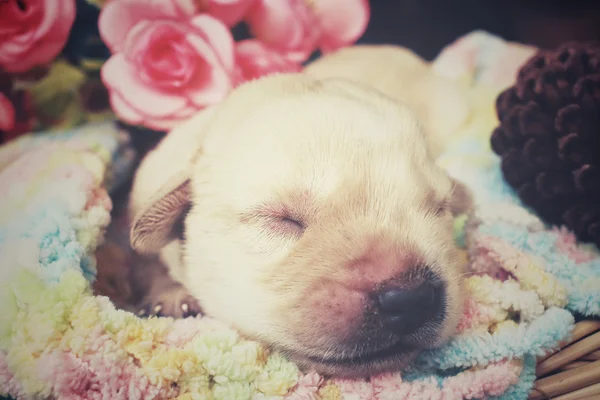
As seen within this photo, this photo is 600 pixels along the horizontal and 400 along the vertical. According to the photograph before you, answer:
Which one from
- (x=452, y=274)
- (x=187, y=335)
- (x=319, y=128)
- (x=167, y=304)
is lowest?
(x=167, y=304)

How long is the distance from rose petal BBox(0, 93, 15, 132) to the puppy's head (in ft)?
1.93

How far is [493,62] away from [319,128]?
129cm

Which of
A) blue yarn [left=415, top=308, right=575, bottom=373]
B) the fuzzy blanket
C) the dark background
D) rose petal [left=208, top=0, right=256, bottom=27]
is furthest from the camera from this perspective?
the dark background

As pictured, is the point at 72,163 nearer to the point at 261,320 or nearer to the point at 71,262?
the point at 71,262

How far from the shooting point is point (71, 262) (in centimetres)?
101

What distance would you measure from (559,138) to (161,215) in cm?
102

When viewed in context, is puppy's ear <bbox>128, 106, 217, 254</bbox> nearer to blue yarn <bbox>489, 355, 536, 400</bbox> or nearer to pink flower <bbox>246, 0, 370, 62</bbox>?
pink flower <bbox>246, 0, 370, 62</bbox>

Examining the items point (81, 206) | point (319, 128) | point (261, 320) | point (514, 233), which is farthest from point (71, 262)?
point (514, 233)

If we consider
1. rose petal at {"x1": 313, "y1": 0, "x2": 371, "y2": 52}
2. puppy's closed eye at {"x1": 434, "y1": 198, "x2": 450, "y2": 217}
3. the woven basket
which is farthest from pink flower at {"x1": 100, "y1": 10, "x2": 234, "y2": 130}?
the woven basket

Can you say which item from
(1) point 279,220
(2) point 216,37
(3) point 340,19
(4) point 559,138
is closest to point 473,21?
(3) point 340,19

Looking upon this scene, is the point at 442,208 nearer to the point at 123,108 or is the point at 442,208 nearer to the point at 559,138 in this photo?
the point at 559,138

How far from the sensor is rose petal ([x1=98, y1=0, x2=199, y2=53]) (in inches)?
53.9

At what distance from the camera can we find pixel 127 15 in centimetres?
139

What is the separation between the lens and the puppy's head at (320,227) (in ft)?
3.02
